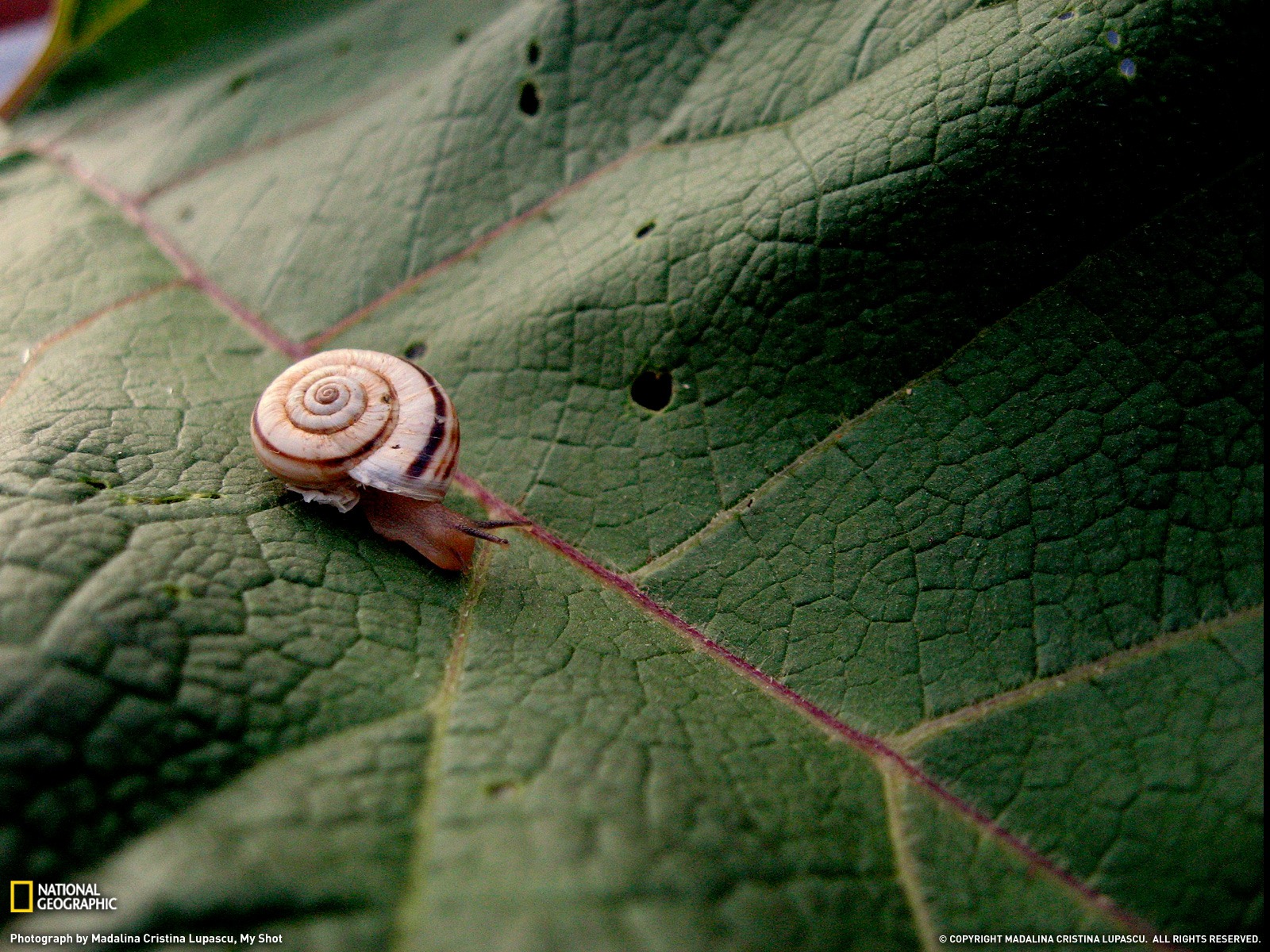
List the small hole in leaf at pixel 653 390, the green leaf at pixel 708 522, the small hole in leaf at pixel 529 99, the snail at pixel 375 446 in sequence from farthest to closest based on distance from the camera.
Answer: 1. the small hole in leaf at pixel 529 99
2. the small hole in leaf at pixel 653 390
3. the snail at pixel 375 446
4. the green leaf at pixel 708 522

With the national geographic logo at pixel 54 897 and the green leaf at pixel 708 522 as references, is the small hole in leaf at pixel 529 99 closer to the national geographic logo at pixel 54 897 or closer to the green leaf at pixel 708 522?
the green leaf at pixel 708 522

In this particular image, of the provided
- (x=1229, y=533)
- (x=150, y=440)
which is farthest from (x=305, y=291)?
(x=1229, y=533)

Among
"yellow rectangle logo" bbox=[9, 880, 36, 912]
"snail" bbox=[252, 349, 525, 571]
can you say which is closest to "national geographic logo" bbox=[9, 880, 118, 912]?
"yellow rectangle logo" bbox=[9, 880, 36, 912]

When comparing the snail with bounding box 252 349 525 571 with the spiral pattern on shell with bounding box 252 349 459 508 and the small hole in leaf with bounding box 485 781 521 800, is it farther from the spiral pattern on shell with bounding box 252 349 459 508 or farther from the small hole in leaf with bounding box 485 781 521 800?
the small hole in leaf with bounding box 485 781 521 800

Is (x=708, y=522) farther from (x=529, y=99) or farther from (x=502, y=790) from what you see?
(x=529, y=99)

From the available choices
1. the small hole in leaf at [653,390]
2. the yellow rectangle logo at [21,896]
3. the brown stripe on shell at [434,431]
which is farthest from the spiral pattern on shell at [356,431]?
the yellow rectangle logo at [21,896]

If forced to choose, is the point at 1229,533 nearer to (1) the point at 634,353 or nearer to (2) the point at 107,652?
(1) the point at 634,353

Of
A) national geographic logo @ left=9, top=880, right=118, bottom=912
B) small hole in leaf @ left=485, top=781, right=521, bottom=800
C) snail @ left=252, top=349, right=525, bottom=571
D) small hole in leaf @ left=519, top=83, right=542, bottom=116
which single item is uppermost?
small hole in leaf @ left=519, top=83, right=542, bottom=116
